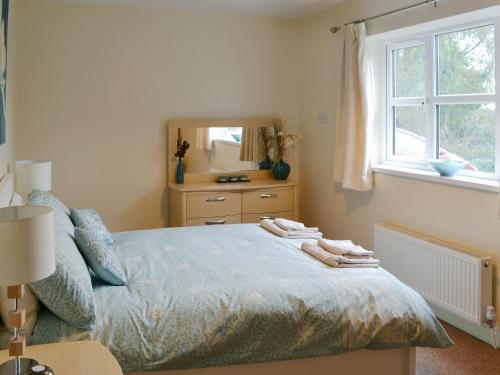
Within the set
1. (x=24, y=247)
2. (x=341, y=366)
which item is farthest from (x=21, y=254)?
(x=341, y=366)

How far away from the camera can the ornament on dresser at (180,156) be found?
5074mm

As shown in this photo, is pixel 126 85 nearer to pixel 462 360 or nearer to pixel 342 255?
pixel 342 255

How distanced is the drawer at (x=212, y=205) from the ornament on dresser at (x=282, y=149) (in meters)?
0.61

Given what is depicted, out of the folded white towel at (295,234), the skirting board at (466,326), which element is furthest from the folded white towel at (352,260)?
the skirting board at (466,326)

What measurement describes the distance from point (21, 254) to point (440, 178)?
2943 millimetres

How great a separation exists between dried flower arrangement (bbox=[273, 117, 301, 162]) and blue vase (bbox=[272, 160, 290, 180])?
0.12m

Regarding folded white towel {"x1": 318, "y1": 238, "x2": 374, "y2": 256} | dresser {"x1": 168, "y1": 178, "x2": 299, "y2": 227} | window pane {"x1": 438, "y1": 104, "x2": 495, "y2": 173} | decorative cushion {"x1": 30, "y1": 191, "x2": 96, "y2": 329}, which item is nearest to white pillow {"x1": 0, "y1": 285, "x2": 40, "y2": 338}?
decorative cushion {"x1": 30, "y1": 191, "x2": 96, "y2": 329}

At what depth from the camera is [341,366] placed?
250 centimetres

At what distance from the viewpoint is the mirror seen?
5184 mm

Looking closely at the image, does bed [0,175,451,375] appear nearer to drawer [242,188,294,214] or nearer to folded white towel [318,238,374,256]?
folded white towel [318,238,374,256]

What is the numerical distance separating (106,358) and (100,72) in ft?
11.7

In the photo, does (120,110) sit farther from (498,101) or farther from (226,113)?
(498,101)

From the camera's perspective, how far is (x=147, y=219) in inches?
201

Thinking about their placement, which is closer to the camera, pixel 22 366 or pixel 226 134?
pixel 22 366
